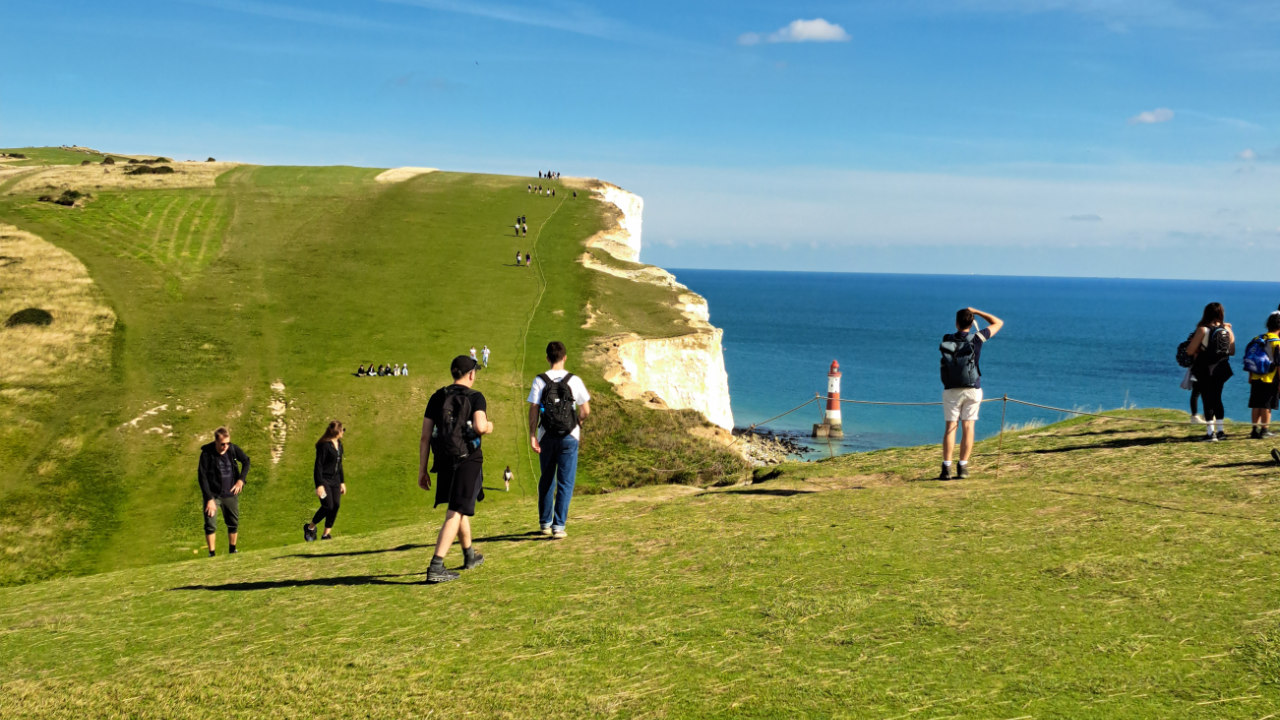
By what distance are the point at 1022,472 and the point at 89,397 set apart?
119ft

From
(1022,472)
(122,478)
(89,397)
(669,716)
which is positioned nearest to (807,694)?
(669,716)

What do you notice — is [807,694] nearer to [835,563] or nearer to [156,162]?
[835,563]

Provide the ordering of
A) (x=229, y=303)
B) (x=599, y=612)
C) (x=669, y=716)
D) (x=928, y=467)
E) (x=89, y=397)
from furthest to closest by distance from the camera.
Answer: (x=229, y=303) → (x=89, y=397) → (x=928, y=467) → (x=599, y=612) → (x=669, y=716)

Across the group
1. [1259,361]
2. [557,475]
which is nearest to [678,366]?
[1259,361]

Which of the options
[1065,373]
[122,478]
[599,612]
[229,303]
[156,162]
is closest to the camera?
[599,612]

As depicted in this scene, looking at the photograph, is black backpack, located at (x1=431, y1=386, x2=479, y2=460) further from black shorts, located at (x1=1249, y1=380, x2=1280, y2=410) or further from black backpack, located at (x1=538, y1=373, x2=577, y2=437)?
black shorts, located at (x1=1249, y1=380, x2=1280, y2=410)

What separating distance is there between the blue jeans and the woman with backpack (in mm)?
11468

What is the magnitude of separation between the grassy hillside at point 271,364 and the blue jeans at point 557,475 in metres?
17.1

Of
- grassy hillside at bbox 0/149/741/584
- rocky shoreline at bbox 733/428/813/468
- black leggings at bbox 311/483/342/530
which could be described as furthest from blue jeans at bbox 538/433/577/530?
rocky shoreline at bbox 733/428/813/468

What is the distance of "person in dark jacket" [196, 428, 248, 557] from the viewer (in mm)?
16469

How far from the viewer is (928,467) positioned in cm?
1656

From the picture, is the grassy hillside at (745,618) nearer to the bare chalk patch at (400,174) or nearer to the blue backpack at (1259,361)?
the blue backpack at (1259,361)

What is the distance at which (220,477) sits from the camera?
653 inches

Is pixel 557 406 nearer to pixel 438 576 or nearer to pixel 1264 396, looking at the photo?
pixel 438 576
